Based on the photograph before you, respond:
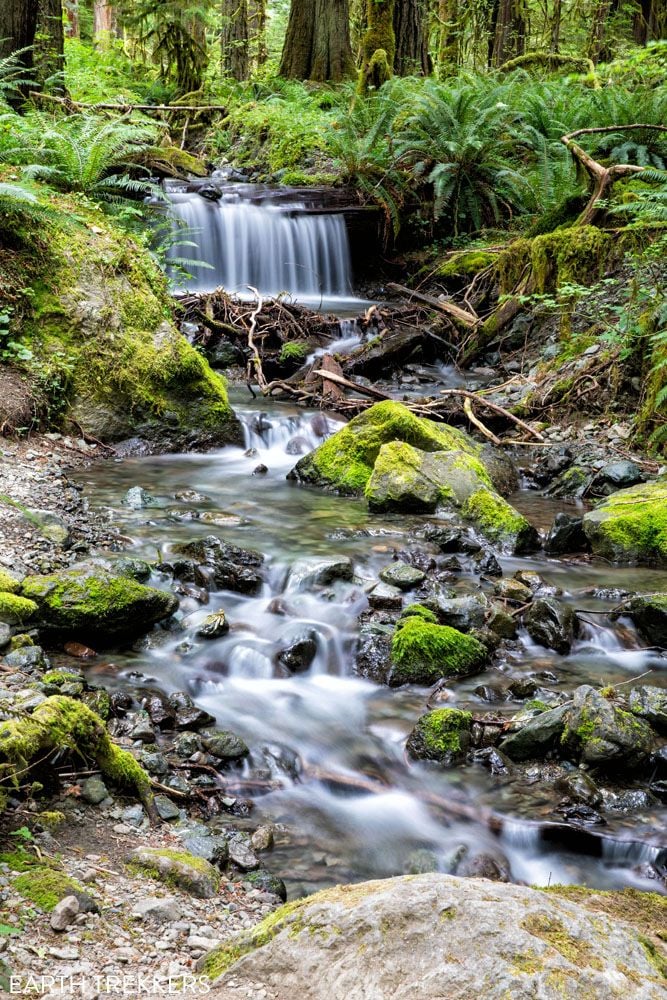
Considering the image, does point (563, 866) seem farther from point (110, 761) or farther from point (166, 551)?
point (166, 551)

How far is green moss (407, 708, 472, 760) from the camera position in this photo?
371cm

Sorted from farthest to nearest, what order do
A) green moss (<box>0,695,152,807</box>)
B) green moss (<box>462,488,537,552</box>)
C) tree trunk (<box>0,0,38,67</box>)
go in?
tree trunk (<box>0,0,38,67</box>) → green moss (<box>462,488,537,552</box>) → green moss (<box>0,695,152,807</box>)

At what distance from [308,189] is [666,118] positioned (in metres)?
5.94

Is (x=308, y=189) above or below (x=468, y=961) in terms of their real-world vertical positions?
above

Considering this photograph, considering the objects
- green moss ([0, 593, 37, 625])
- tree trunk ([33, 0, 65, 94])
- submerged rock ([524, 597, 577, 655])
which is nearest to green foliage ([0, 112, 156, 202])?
tree trunk ([33, 0, 65, 94])

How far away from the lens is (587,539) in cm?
609

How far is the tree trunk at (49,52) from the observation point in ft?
34.4

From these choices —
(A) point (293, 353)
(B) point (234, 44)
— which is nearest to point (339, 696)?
(A) point (293, 353)

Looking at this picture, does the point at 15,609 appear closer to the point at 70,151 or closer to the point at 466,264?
the point at 70,151

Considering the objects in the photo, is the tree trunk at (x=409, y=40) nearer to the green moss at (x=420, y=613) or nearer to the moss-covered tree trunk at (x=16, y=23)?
the moss-covered tree trunk at (x=16, y=23)

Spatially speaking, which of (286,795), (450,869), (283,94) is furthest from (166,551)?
(283,94)

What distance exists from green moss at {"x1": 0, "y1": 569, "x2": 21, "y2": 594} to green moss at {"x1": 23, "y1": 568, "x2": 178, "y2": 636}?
0.05 m

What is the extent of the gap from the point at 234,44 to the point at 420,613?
71.5 feet

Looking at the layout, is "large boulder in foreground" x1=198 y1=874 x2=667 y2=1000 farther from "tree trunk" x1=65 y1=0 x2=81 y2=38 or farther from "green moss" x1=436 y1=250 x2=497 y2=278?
"tree trunk" x1=65 y1=0 x2=81 y2=38
